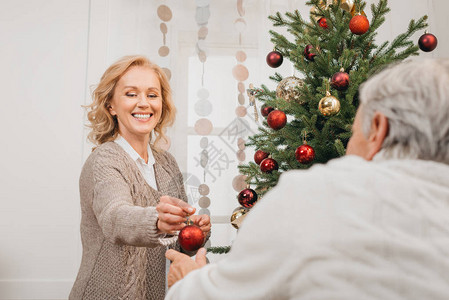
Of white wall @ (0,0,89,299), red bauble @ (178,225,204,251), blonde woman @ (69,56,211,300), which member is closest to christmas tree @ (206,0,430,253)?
blonde woman @ (69,56,211,300)

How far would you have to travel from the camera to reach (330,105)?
4.24ft

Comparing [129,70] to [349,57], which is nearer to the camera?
[349,57]

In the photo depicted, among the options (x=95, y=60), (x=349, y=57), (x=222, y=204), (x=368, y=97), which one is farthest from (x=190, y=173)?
(x=368, y=97)

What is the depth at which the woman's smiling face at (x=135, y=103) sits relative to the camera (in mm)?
1557

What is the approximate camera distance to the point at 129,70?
159cm

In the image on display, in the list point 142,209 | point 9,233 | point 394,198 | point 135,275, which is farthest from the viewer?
point 9,233

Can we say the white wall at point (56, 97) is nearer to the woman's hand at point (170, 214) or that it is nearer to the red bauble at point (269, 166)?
the red bauble at point (269, 166)

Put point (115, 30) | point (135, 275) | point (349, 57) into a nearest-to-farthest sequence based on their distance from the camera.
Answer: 1. point (135, 275)
2. point (349, 57)
3. point (115, 30)

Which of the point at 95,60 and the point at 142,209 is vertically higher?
the point at 95,60

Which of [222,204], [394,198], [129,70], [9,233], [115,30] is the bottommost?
[9,233]

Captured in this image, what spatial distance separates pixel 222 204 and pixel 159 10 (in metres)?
1.46

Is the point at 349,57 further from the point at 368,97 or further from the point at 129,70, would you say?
the point at 129,70

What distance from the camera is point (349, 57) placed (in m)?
1.41

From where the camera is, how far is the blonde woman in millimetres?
1030
